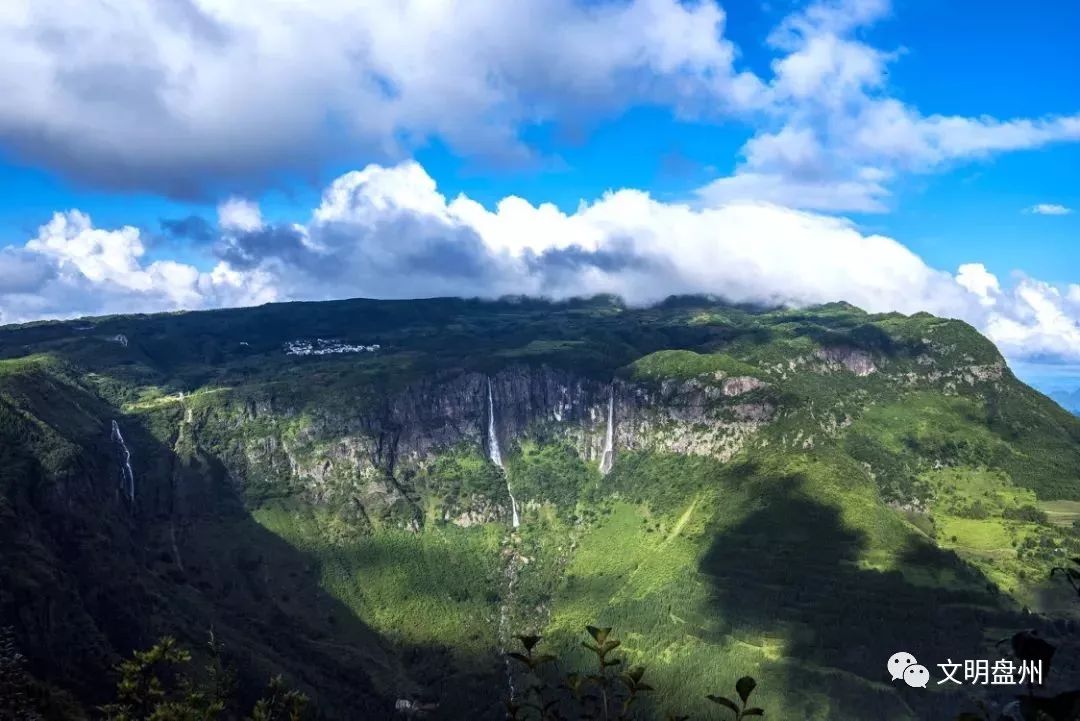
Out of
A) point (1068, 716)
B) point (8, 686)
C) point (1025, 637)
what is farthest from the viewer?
point (8, 686)

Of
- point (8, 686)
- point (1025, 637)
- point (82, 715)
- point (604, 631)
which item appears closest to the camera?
point (1025, 637)

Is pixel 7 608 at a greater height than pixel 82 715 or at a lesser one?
greater

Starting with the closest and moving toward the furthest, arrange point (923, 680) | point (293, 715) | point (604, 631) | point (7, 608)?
point (604, 631) < point (293, 715) < point (7, 608) < point (923, 680)

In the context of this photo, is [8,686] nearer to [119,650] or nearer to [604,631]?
[119,650]

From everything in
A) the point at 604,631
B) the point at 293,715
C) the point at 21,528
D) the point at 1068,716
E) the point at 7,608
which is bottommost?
the point at 7,608

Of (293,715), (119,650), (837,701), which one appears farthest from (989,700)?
(119,650)

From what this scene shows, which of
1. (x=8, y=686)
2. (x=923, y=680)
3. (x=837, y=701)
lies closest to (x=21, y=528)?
(x=8, y=686)

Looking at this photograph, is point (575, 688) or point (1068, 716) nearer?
point (1068, 716)

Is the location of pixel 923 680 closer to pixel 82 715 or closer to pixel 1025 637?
pixel 82 715

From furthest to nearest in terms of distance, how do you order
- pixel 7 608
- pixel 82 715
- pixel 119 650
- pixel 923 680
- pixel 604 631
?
pixel 119 650 → pixel 923 680 → pixel 7 608 → pixel 82 715 → pixel 604 631
